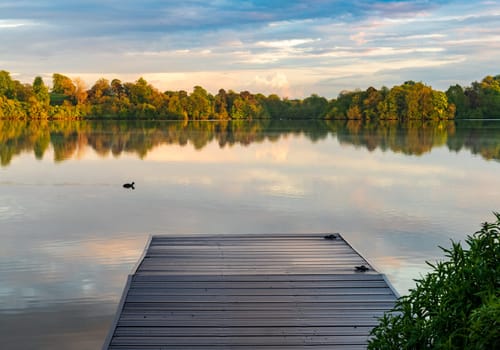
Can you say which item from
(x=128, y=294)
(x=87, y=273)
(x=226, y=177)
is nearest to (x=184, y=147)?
(x=226, y=177)

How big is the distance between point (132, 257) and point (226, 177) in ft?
34.4

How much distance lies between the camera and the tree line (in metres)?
86.8

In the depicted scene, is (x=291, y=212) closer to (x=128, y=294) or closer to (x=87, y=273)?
(x=87, y=273)

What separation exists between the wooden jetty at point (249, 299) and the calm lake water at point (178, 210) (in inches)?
25.7

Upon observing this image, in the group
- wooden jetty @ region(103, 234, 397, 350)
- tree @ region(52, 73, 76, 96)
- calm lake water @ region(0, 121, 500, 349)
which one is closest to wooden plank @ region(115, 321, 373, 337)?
wooden jetty @ region(103, 234, 397, 350)

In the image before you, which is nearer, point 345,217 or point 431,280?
point 431,280

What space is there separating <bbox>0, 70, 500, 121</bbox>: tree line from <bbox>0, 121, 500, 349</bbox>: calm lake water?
2447 inches

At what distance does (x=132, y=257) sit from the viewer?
27.8ft

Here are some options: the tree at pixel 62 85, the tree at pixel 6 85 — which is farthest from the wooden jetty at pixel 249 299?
the tree at pixel 62 85

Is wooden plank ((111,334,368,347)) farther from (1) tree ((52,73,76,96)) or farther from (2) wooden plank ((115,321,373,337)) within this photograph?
(1) tree ((52,73,76,96))

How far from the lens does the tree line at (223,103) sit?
8681cm

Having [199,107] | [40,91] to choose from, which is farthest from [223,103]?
[40,91]

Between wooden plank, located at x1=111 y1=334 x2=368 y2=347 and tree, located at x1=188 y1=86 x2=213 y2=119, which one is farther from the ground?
tree, located at x1=188 y1=86 x2=213 y2=119

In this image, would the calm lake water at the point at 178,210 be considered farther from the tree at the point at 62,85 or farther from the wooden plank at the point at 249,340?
the tree at the point at 62,85
